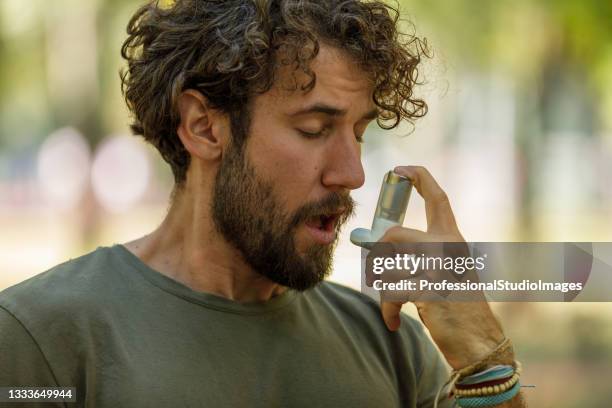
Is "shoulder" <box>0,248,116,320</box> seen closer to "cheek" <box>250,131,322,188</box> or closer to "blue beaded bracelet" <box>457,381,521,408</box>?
"cheek" <box>250,131,322,188</box>

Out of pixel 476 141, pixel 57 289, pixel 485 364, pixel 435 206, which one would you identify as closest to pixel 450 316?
pixel 485 364

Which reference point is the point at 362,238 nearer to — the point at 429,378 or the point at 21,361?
the point at 429,378

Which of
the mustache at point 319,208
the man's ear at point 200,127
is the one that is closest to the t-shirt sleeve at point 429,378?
the mustache at point 319,208

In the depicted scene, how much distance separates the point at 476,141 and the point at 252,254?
18539mm

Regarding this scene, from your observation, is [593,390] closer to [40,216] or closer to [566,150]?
[566,150]

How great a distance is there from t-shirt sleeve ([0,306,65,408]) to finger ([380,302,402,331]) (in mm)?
963

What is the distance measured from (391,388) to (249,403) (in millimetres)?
502

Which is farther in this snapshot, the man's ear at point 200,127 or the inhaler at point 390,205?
the man's ear at point 200,127

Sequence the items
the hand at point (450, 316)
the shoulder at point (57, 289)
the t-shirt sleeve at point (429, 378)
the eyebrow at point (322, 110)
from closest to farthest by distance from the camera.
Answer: the shoulder at point (57, 289) < the hand at point (450, 316) < the eyebrow at point (322, 110) < the t-shirt sleeve at point (429, 378)

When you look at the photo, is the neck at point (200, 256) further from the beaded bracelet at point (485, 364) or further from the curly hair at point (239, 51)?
the beaded bracelet at point (485, 364)

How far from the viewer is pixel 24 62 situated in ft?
46.9

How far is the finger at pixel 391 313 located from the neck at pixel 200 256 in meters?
0.32

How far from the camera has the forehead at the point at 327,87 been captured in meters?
3.00

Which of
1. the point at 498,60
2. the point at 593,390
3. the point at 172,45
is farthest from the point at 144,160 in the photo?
the point at 172,45
